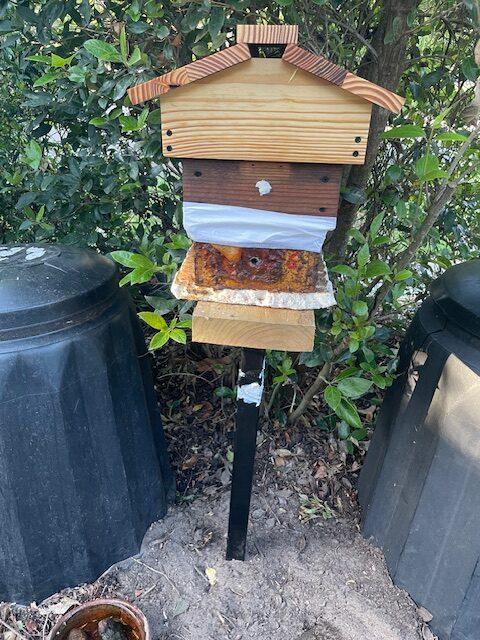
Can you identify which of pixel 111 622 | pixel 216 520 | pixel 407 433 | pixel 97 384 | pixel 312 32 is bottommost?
pixel 216 520

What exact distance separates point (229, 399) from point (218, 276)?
1.21 meters

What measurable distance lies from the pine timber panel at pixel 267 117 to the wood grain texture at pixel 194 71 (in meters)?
0.02

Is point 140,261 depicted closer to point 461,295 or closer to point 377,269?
point 377,269

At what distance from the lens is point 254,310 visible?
3.85 ft

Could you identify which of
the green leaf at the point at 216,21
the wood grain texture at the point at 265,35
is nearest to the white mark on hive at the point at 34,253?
the green leaf at the point at 216,21

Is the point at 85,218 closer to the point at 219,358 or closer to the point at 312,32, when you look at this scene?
the point at 219,358

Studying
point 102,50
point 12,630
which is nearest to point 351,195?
point 102,50

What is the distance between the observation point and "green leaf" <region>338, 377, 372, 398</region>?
1502mm

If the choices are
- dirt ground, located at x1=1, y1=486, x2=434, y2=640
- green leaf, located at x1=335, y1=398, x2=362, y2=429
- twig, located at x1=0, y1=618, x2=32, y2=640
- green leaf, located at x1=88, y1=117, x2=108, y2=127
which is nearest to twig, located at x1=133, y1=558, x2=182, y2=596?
dirt ground, located at x1=1, y1=486, x2=434, y2=640

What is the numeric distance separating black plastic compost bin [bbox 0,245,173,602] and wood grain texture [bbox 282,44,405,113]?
34.2 inches

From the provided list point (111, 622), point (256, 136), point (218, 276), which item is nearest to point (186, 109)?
point (256, 136)

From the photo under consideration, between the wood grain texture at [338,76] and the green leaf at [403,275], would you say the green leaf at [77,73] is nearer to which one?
the wood grain texture at [338,76]

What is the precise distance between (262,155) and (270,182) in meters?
0.07

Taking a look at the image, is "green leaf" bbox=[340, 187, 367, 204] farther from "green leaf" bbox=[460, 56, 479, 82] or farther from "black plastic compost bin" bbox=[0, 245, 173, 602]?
"black plastic compost bin" bbox=[0, 245, 173, 602]
